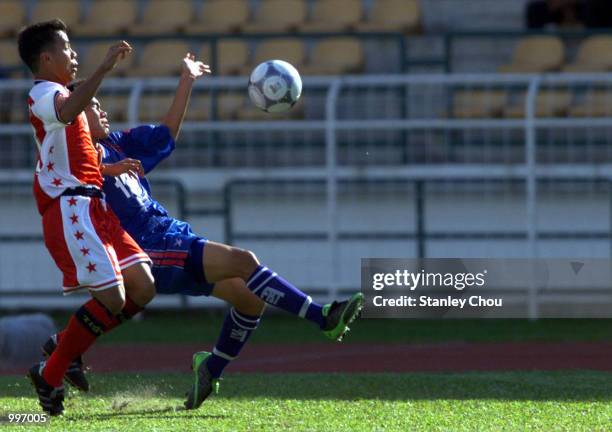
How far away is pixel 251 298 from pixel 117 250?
0.88 m

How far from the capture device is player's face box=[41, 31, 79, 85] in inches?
271

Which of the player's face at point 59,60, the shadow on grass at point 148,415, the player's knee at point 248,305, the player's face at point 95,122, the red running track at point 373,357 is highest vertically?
the player's face at point 59,60

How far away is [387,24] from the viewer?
51.6 feet

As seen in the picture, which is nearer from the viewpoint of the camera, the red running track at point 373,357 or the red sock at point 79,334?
the red sock at point 79,334

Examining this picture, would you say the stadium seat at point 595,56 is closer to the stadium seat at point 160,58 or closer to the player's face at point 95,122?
the stadium seat at point 160,58

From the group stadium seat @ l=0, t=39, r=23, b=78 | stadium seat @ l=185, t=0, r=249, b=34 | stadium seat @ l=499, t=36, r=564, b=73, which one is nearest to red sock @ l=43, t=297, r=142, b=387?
stadium seat @ l=499, t=36, r=564, b=73

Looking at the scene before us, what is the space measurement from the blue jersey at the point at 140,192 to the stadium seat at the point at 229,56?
23.2ft

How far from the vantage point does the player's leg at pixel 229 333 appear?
7.30m

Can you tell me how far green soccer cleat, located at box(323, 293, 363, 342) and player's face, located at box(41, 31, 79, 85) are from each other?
1859 millimetres

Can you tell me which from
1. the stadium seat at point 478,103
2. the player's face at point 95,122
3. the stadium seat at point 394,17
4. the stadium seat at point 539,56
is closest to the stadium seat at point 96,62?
the stadium seat at point 394,17

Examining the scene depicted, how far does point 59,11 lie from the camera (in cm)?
1680

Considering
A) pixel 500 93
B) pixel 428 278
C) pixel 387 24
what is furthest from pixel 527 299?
pixel 387 24

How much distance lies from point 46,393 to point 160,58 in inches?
354

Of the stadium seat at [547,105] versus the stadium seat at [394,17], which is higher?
the stadium seat at [394,17]
